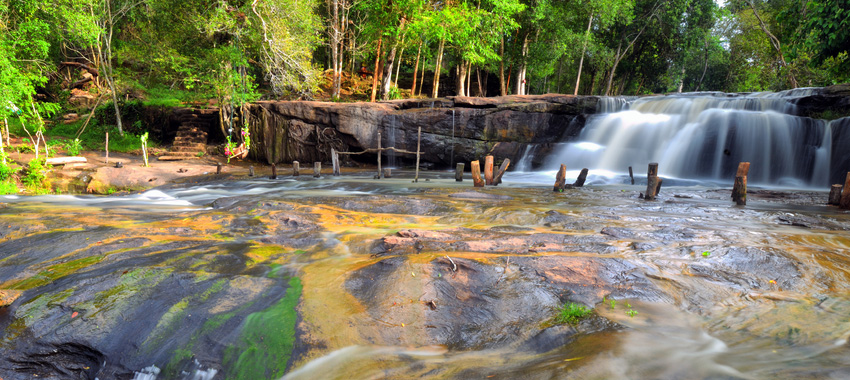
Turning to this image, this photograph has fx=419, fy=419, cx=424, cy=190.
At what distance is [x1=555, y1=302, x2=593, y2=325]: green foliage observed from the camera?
373cm

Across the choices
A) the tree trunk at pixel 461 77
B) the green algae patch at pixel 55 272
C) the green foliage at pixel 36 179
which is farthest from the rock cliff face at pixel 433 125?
the green algae patch at pixel 55 272

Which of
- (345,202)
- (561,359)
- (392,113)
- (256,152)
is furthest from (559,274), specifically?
(256,152)

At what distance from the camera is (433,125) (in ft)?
65.3

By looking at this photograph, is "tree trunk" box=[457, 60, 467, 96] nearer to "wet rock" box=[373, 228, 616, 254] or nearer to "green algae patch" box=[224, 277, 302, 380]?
"wet rock" box=[373, 228, 616, 254]

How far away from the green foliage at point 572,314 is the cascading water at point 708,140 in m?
15.5

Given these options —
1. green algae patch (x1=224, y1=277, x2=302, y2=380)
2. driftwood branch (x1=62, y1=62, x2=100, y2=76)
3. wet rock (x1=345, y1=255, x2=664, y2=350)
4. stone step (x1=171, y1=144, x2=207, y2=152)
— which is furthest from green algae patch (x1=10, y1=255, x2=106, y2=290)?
driftwood branch (x1=62, y1=62, x2=100, y2=76)

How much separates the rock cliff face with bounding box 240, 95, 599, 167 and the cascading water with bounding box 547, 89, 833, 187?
1414 millimetres

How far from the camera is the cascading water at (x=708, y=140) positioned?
15.0m

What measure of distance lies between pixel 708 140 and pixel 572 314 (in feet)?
54.1

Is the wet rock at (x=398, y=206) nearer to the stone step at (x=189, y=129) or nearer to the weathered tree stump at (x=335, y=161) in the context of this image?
the weathered tree stump at (x=335, y=161)

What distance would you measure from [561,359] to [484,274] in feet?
4.50

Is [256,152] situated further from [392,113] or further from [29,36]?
[29,36]

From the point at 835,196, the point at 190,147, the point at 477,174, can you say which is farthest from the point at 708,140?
the point at 190,147

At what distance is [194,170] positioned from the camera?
17.1 meters
